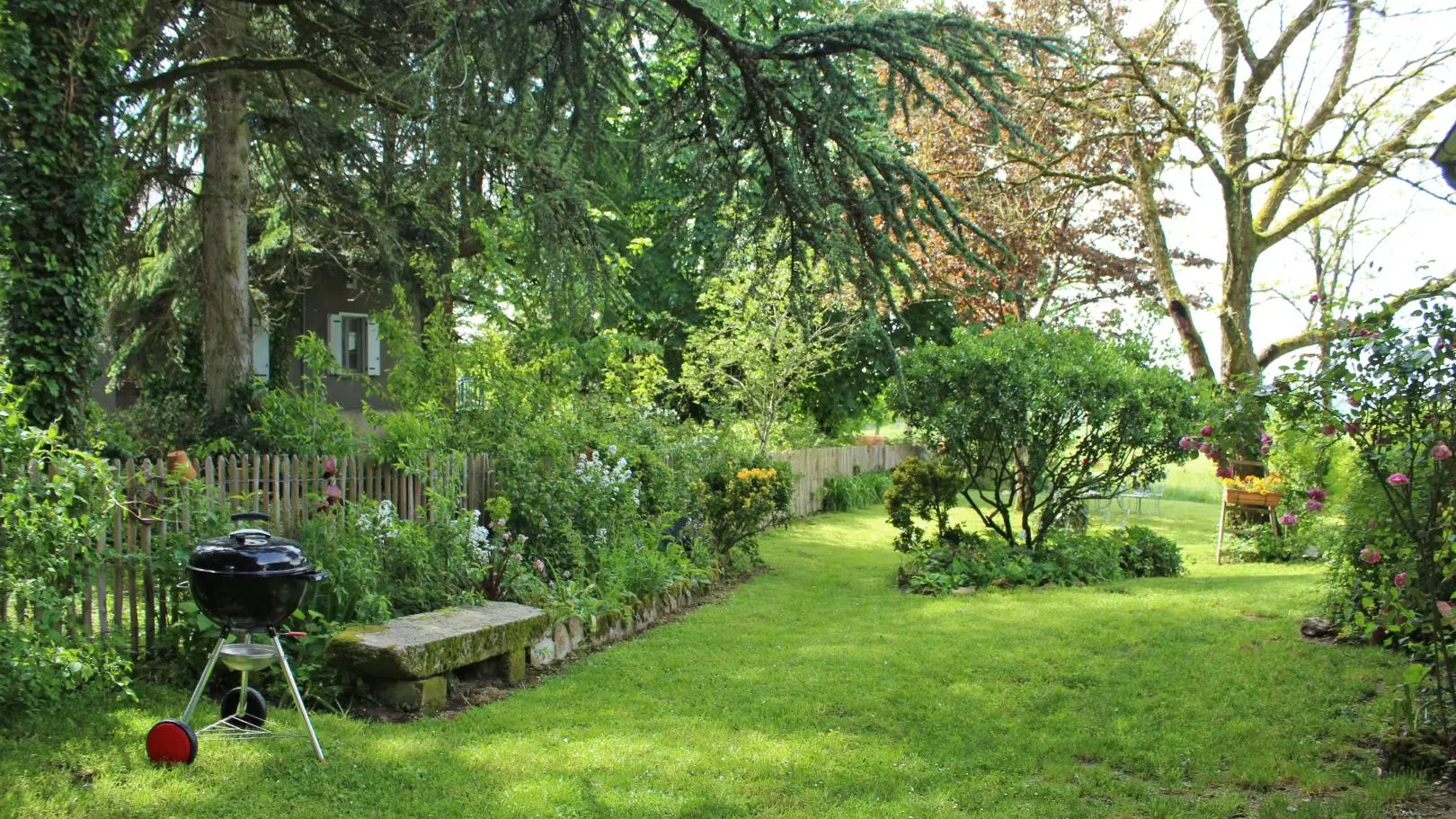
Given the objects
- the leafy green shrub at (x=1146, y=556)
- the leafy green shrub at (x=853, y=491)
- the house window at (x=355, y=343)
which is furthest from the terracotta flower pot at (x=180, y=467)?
the house window at (x=355, y=343)

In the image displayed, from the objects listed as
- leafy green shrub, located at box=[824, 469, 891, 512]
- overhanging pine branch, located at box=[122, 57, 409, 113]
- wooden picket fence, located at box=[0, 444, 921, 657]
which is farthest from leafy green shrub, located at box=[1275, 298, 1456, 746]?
leafy green shrub, located at box=[824, 469, 891, 512]

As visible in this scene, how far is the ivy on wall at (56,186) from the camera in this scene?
6.43 metres

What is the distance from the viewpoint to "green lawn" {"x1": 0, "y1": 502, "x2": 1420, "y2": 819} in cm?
431

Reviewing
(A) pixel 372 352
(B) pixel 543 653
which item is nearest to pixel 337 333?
(A) pixel 372 352

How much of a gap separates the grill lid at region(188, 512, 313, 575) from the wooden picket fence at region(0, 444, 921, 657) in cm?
101

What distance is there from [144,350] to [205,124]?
618 centimetres

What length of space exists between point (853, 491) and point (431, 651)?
52.0 ft

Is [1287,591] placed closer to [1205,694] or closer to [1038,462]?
[1038,462]

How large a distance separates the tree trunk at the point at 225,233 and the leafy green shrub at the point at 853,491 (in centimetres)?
1201

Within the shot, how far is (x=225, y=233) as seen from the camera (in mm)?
11258

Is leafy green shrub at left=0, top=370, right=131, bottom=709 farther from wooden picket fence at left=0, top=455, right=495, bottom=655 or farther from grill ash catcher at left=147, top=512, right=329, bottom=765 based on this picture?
grill ash catcher at left=147, top=512, right=329, bottom=765

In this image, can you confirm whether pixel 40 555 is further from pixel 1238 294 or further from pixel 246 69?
pixel 1238 294

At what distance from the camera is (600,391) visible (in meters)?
12.6

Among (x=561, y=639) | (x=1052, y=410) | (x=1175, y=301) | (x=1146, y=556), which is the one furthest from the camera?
(x=1175, y=301)
